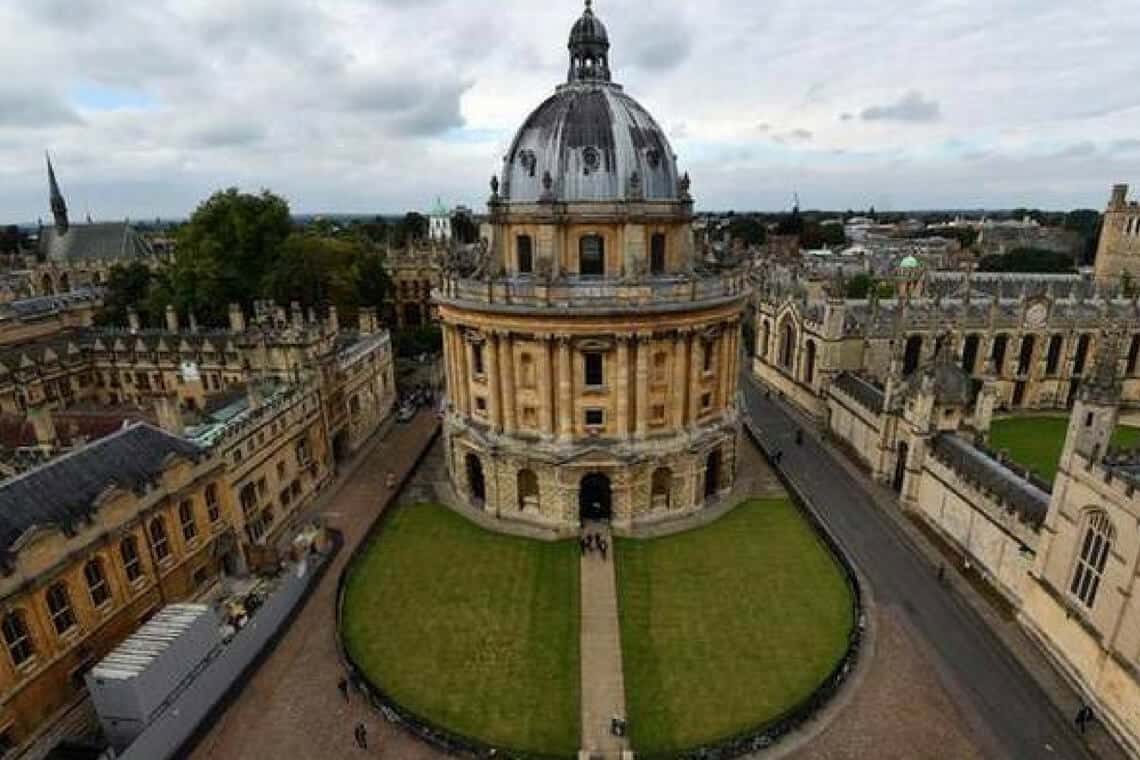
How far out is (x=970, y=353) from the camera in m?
56.1

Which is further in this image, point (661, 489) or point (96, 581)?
point (661, 489)

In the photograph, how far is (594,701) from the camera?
79.3ft

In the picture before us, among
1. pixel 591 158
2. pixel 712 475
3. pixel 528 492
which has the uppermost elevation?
pixel 591 158

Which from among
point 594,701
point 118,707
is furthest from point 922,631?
point 118,707

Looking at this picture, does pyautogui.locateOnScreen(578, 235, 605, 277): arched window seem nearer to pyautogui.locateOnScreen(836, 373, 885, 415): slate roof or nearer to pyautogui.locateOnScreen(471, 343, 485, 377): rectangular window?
pyautogui.locateOnScreen(471, 343, 485, 377): rectangular window

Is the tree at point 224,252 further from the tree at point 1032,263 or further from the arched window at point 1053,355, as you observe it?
the tree at point 1032,263

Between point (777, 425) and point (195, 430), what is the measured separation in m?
41.0

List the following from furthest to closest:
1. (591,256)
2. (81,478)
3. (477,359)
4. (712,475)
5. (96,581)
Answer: (712,475) < (477,359) < (591,256) < (81,478) < (96,581)

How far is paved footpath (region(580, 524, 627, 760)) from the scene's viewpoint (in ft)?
74.0

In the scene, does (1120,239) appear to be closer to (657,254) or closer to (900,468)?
(900,468)

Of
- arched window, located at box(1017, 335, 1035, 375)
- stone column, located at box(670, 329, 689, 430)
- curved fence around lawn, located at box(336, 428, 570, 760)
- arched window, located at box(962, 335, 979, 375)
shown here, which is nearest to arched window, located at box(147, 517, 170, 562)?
curved fence around lawn, located at box(336, 428, 570, 760)

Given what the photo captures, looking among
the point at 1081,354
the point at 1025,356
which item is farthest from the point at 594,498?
the point at 1081,354

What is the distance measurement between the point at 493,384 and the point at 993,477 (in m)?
25.7

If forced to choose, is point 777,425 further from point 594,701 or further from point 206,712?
point 206,712
